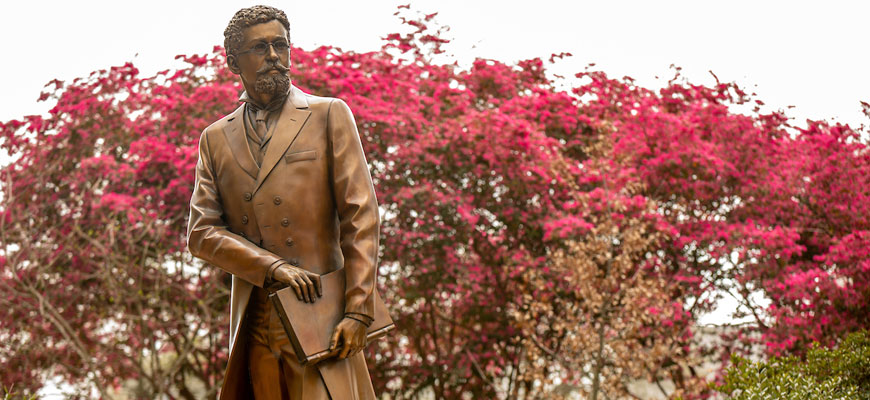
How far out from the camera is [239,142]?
3.62 metres

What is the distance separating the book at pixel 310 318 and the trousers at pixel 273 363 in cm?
8

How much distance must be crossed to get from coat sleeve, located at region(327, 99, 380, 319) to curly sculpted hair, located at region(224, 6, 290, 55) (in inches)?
16.0

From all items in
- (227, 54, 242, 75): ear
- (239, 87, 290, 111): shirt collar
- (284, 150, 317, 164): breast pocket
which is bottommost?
(284, 150, 317, 164): breast pocket

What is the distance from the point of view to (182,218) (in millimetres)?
8289

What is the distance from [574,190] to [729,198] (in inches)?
60.1

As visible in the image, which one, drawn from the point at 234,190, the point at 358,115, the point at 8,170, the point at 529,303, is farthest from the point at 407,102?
the point at 234,190

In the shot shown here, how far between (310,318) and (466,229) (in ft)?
16.6

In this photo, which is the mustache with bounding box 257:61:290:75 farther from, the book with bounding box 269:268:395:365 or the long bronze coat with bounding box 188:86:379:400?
the book with bounding box 269:268:395:365

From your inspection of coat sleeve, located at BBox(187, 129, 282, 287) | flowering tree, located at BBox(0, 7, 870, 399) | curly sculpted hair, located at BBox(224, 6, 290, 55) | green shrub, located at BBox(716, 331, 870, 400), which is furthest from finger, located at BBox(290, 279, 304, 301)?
flowering tree, located at BBox(0, 7, 870, 399)

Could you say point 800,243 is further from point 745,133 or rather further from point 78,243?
point 78,243

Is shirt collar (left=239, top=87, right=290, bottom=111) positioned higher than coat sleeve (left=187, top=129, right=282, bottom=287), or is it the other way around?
shirt collar (left=239, top=87, right=290, bottom=111)

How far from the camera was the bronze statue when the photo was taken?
3.36 meters

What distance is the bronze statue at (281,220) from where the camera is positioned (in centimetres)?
336

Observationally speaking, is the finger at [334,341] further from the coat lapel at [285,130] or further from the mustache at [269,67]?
the mustache at [269,67]
